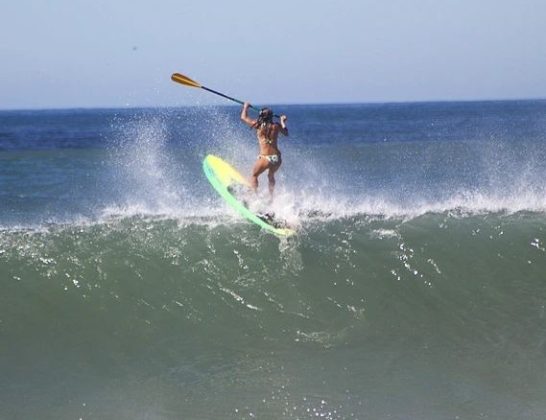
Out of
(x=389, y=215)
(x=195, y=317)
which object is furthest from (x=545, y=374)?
(x=389, y=215)

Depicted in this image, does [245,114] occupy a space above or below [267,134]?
above

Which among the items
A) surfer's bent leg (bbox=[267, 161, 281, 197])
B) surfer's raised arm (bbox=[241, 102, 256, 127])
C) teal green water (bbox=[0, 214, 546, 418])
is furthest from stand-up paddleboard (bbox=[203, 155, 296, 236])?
surfer's raised arm (bbox=[241, 102, 256, 127])

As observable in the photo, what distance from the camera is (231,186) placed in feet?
38.5

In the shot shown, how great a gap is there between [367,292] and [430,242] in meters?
1.94

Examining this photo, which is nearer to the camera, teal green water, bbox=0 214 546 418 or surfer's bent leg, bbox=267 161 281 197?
teal green water, bbox=0 214 546 418

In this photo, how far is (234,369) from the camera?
7359 millimetres

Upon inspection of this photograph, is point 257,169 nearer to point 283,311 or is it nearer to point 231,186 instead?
point 231,186

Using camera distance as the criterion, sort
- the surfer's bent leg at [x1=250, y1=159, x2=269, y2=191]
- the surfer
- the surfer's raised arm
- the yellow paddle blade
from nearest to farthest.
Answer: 1. the surfer's raised arm
2. the surfer
3. the surfer's bent leg at [x1=250, y1=159, x2=269, y2=191]
4. the yellow paddle blade

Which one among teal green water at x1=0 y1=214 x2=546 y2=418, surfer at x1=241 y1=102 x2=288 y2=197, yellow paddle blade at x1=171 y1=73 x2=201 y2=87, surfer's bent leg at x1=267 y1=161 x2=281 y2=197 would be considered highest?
yellow paddle blade at x1=171 y1=73 x2=201 y2=87

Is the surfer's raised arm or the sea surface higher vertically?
the surfer's raised arm

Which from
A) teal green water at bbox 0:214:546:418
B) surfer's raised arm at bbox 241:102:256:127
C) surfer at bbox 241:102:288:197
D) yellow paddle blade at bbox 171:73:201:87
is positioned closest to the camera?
teal green water at bbox 0:214:546:418

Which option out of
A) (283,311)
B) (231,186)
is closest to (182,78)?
(231,186)

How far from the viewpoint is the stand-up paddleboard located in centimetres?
1075

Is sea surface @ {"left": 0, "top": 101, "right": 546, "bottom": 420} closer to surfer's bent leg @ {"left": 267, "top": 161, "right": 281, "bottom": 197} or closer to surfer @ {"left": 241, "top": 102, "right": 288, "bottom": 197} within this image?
surfer's bent leg @ {"left": 267, "top": 161, "right": 281, "bottom": 197}
